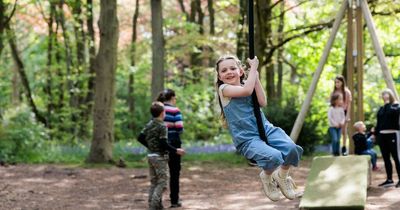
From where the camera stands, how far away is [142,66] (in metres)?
30.6

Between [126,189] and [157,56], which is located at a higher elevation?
[157,56]

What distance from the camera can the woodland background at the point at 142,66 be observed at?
57.0 ft

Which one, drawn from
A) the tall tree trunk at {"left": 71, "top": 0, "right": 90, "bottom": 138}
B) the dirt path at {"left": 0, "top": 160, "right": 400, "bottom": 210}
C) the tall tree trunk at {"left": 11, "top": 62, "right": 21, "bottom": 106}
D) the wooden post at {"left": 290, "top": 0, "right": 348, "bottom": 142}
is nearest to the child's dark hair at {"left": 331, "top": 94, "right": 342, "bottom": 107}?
the wooden post at {"left": 290, "top": 0, "right": 348, "bottom": 142}

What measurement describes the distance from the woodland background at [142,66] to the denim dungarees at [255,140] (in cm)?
963

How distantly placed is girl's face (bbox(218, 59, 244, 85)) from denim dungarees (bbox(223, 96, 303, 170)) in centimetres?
18

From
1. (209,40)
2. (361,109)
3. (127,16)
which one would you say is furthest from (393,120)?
(127,16)

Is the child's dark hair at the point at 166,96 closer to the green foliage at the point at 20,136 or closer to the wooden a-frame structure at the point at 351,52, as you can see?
the wooden a-frame structure at the point at 351,52

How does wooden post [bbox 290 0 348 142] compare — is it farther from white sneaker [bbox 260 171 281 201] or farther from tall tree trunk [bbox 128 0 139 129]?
tall tree trunk [bbox 128 0 139 129]

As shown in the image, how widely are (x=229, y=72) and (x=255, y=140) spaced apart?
26.6 inches

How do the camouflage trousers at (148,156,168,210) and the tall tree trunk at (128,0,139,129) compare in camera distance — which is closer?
the camouflage trousers at (148,156,168,210)

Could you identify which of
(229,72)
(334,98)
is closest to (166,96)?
(229,72)

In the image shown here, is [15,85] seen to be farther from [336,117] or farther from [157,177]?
[157,177]

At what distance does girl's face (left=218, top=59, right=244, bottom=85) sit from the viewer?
20.3 feet

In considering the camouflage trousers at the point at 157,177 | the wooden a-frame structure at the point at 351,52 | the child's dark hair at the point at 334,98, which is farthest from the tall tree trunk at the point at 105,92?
the camouflage trousers at the point at 157,177
